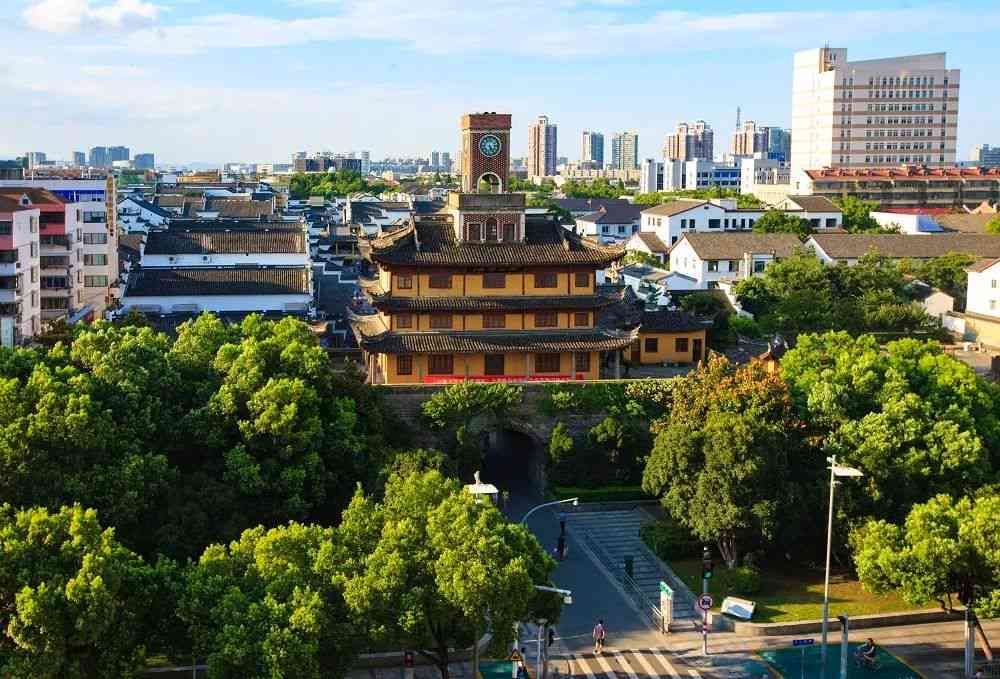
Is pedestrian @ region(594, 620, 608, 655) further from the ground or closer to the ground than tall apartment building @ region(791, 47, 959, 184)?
closer to the ground

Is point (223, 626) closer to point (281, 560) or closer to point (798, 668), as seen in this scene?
point (281, 560)

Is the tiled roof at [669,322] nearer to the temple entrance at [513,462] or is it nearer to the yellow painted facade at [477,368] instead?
the yellow painted facade at [477,368]

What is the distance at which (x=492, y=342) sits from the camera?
52.9m

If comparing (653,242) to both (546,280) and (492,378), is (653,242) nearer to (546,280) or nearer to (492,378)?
(546,280)

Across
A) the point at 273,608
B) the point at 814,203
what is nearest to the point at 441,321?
the point at 273,608

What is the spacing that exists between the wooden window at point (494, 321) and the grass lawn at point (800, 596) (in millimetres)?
15494

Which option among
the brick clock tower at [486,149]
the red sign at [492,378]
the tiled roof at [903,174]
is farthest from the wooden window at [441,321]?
the tiled roof at [903,174]

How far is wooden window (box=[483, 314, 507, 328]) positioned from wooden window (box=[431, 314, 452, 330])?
166 centimetres

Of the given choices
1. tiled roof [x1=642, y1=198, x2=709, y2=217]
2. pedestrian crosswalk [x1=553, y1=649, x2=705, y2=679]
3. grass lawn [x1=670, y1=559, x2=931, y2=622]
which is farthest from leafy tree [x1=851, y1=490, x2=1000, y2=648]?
tiled roof [x1=642, y1=198, x2=709, y2=217]

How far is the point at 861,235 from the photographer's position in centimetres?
9850

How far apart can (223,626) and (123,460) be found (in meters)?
11.4

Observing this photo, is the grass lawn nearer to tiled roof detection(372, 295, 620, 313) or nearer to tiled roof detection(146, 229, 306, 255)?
tiled roof detection(372, 295, 620, 313)

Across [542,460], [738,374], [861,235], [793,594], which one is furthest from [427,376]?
[861,235]

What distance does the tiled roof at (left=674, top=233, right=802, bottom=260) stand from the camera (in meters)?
93.0
